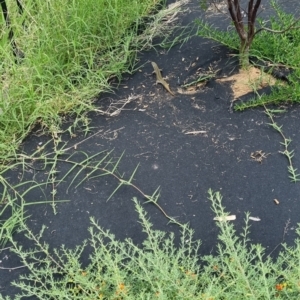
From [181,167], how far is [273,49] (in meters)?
0.89

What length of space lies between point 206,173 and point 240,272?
74 cm

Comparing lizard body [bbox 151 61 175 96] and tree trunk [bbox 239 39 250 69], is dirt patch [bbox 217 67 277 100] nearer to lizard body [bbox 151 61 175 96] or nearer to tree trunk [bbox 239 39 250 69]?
tree trunk [bbox 239 39 250 69]

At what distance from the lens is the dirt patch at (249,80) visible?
9.01 feet

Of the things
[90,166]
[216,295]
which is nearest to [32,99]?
[90,166]

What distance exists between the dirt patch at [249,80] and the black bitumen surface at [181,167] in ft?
0.16

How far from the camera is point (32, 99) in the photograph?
2.80 m

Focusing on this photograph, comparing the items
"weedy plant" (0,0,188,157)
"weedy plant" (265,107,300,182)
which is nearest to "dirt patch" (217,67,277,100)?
"weedy plant" (265,107,300,182)

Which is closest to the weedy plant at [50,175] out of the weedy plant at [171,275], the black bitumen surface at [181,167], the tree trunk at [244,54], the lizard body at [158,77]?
the black bitumen surface at [181,167]

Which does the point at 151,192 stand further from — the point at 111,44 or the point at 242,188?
the point at 111,44

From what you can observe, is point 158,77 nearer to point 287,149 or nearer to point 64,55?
Answer: point 64,55

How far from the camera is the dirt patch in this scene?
108 inches

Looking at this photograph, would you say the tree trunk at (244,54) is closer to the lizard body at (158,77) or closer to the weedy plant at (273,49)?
the weedy plant at (273,49)

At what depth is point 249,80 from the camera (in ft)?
9.05

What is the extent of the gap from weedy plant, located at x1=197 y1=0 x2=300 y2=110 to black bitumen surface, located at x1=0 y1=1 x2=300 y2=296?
0.07 m
